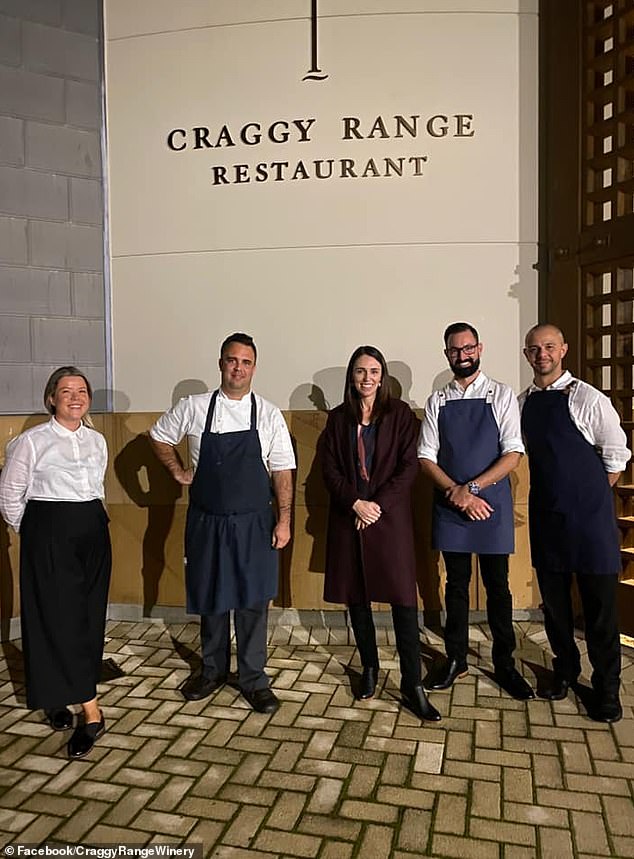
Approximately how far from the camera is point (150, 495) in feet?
14.9

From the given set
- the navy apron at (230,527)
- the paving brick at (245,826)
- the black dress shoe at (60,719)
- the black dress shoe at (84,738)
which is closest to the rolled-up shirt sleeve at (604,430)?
the navy apron at (230,527)

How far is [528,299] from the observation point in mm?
4426

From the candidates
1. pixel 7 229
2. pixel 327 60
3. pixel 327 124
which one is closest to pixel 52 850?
pixel 7 229

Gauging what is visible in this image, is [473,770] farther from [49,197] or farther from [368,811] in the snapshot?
[49,197]

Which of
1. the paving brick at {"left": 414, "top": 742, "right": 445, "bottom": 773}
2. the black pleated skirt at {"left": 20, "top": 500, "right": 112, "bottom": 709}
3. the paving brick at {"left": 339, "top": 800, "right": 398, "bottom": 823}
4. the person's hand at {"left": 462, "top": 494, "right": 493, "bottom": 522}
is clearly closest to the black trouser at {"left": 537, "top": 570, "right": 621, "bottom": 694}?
the person's hand at {"left": 462, "top": 494, "right": 493, "bottom": 522}

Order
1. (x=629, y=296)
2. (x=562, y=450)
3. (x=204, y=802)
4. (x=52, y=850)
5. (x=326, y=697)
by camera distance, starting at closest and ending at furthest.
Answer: (x=52, y=850) → (x=204, y=802) → (x=562, y=450) → (x=326, y=697) → (x=629, y=296)

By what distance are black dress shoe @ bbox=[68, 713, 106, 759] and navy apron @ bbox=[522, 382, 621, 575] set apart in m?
2.15

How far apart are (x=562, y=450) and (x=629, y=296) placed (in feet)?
4.25

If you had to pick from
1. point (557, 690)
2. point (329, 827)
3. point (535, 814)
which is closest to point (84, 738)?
point (329, 827)

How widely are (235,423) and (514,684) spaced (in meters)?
1.85

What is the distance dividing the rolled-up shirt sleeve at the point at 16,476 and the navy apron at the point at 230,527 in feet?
2.61

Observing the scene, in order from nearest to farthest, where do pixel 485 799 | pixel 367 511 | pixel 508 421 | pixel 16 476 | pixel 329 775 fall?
1. pixel 485 799
2. pixel 329 775
3. pixel 16 476
4. pixel 367 511
5. pixel 508 421

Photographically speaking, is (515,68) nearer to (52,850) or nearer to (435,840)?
(435,840)

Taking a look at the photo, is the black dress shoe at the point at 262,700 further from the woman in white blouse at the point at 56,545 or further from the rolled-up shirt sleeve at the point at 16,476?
the rolled-up shirt sleeve at the point at 16,476
